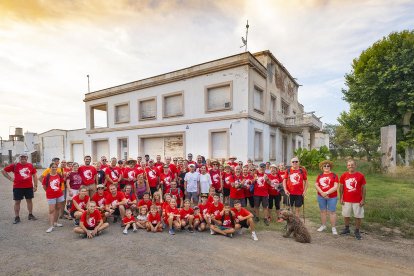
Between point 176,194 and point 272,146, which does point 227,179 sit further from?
point 272,146

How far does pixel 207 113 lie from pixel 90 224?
406 inches

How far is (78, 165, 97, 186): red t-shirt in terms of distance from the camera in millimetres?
7219

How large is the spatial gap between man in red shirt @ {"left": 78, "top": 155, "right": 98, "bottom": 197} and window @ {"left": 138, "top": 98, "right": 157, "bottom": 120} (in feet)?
33.7

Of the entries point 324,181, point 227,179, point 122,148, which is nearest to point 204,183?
point 227,179

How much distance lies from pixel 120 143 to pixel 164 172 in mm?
12946

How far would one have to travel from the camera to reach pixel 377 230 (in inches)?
236

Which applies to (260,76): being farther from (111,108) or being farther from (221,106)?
(111,108)

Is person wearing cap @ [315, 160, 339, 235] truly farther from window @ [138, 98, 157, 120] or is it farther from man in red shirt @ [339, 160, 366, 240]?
window @ [138, 98, 157, 120]

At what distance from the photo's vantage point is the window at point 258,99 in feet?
48.3

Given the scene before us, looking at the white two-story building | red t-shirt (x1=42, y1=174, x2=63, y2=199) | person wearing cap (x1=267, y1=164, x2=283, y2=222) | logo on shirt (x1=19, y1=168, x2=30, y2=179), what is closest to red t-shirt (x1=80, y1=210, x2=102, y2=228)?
red t-shirt (x1=42, y1=174, x2=63, y2=199)

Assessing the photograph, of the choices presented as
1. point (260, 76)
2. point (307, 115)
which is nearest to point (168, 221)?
point (260, 76)

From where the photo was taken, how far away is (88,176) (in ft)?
23.9

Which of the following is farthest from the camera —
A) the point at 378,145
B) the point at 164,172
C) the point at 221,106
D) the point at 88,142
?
the point at 88,142

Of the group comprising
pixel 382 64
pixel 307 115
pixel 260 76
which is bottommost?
pixel 307 115
